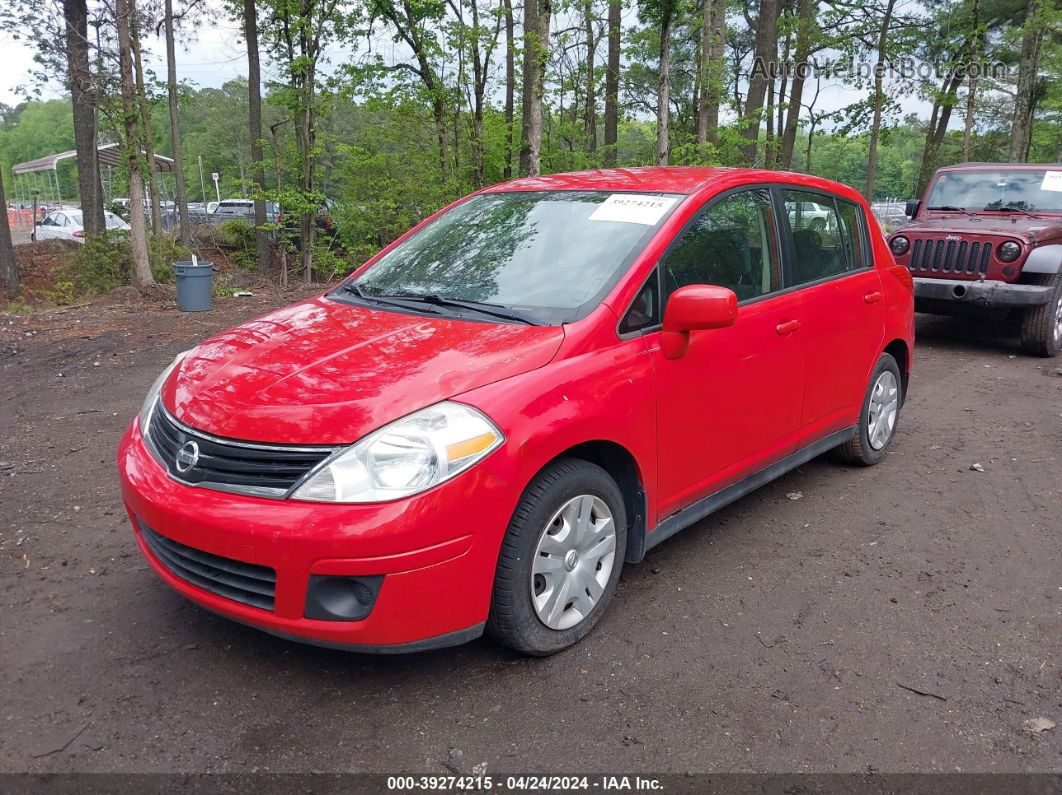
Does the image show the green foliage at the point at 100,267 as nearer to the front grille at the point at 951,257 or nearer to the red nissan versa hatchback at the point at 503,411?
the front grille at the point at 951,257

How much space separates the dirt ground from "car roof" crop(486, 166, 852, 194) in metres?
Result: 1.75

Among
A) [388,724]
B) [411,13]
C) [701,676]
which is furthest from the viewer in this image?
[411,13]

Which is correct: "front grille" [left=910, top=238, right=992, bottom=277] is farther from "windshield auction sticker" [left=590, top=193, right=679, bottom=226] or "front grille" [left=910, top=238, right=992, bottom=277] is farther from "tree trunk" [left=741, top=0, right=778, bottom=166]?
"tree trunk" [left=741, top=0, right=778, bottom=166]

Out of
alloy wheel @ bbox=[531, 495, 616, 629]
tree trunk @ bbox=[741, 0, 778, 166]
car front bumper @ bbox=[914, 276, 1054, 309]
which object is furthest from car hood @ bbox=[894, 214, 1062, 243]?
tree trunk @ bbox=[741, 0, 778, 166]

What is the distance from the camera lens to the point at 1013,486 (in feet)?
15.9

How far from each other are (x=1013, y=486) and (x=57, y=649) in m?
5.01

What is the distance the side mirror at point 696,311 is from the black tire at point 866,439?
203 cm

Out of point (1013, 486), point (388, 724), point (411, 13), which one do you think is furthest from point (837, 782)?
point (411, 13)

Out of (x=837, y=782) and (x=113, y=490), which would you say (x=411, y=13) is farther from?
(x=837, y=782)

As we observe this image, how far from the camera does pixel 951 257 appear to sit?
8.51 m

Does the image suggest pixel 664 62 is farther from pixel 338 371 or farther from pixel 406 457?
pixel 406 457

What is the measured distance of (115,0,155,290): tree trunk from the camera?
11.5 metres

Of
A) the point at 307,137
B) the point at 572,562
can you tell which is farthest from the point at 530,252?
the point at 307,137

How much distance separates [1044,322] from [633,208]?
651 centimetres
